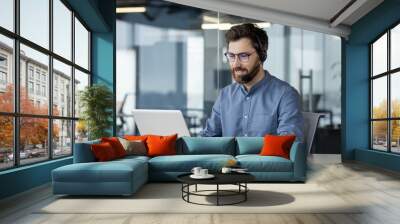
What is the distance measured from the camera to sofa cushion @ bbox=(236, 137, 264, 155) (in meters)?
6.36

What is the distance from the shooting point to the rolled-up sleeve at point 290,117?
680 cm

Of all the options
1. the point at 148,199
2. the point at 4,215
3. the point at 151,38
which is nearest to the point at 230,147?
the point at 148,199

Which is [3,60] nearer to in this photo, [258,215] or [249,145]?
[258,215]

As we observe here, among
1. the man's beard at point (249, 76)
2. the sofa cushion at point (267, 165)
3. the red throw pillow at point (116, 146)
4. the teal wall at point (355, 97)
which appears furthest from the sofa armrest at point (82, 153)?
the teal wall at point (355, 97)

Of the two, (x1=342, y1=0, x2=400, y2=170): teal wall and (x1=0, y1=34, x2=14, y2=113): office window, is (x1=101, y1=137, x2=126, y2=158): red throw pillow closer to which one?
(x1=0, y1=34, x2=14, y2=113): office window

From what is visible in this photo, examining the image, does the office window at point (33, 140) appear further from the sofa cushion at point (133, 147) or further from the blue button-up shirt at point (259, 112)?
the blue button-up shirt at point (259, 112)

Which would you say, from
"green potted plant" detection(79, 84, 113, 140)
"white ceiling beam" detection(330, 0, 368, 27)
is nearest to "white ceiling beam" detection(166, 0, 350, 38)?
"white ceiling beam" detection(330, 0, 368, 27)

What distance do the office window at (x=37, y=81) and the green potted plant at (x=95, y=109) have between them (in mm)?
232

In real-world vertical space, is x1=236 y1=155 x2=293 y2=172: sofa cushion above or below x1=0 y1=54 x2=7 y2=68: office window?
below

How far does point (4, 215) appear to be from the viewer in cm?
376

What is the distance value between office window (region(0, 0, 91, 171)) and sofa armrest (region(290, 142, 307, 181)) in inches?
140

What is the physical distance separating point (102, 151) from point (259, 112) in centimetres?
293

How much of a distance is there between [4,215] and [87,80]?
516cm

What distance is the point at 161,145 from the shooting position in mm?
6293
